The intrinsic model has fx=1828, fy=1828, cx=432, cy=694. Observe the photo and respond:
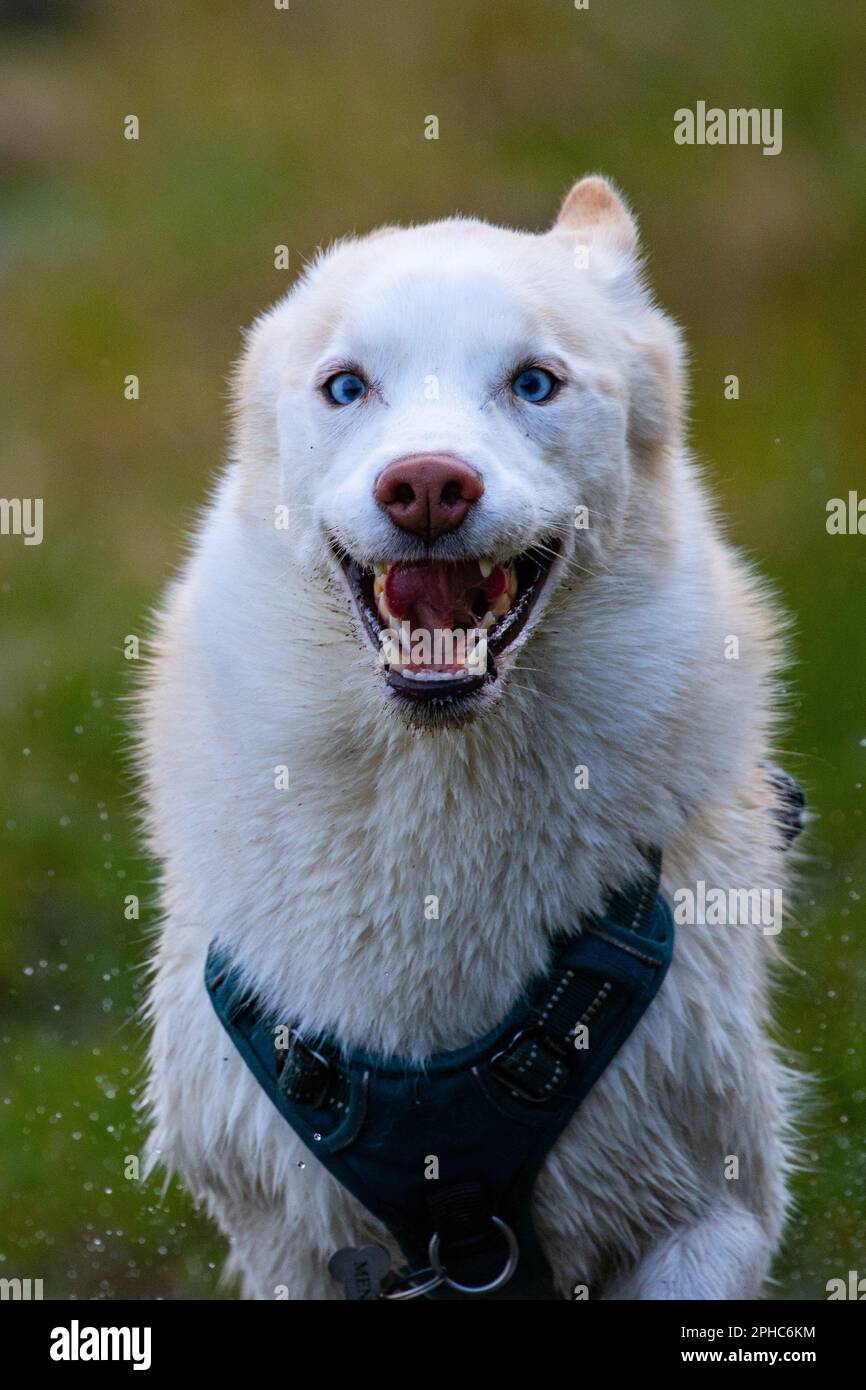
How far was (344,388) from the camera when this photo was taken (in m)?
3.29

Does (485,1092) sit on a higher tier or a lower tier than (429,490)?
lower

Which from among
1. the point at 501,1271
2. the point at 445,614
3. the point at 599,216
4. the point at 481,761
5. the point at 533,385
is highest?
the point at 599,216

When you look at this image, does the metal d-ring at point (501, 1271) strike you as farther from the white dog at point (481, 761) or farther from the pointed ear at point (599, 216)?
the pointed ear at point (599, 216)

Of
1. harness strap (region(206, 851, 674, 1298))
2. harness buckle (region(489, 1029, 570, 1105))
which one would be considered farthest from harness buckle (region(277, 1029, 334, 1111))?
harness buckle (region(489, 1029, 570, 1105))

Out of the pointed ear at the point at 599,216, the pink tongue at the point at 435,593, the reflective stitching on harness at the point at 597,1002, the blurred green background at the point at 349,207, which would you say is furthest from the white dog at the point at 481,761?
the blurred green background at the point at 349,207

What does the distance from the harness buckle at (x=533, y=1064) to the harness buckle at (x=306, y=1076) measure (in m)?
0.32

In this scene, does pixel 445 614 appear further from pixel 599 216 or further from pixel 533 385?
pixel 599 216

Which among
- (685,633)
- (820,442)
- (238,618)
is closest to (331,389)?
(238,618)

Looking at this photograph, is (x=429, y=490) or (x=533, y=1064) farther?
(x=533, y=1064)

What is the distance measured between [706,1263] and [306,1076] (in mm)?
823

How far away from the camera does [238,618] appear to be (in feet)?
11.3

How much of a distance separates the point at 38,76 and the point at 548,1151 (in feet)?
27.1

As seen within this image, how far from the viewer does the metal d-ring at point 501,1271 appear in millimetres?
3293

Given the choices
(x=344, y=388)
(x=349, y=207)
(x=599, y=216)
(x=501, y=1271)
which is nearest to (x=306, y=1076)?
(x=501, y=1271)
